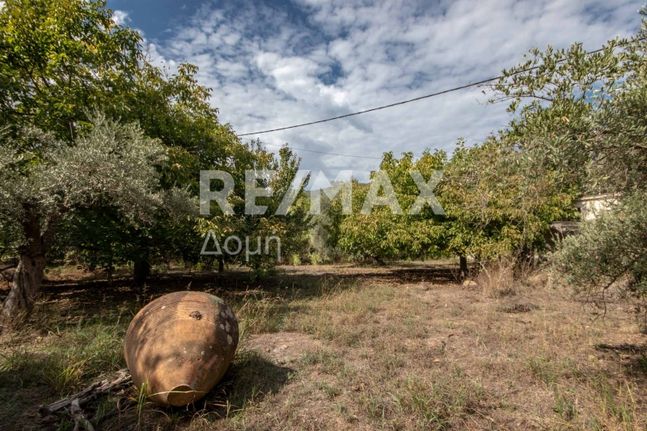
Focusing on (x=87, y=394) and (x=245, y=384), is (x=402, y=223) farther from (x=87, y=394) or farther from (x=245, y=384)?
(x=87, y=394)

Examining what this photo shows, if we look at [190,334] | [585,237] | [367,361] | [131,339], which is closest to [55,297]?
[131,339]

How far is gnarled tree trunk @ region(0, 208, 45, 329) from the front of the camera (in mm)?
5902

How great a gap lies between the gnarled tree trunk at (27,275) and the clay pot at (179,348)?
11.9 feet

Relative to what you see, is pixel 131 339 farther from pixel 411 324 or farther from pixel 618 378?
pixel 618 378

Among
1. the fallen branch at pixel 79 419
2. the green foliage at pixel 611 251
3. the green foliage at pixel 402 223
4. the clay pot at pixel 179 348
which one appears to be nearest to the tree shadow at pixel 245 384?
the clay pot at pixel 179 348

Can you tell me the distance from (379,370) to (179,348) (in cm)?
251

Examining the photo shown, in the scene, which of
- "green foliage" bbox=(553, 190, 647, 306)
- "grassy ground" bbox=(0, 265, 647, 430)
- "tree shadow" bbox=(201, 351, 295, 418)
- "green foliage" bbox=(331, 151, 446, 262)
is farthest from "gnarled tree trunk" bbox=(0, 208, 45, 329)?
"green foliage" bbox=(331, 151, 446, 262)

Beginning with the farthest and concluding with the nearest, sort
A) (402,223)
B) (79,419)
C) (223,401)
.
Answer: (402,223) → (223,401) → (79,419)

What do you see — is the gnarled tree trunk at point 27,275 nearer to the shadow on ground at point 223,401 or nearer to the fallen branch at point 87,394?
the fallen branch at point 87,394

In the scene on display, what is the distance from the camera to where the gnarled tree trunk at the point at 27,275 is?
5902 mm

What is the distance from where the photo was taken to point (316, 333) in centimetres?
597

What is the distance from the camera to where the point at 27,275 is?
6098 millimetres

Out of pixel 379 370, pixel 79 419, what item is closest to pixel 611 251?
pixel 379 370

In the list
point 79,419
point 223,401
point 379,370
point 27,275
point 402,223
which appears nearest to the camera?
point 79,419
